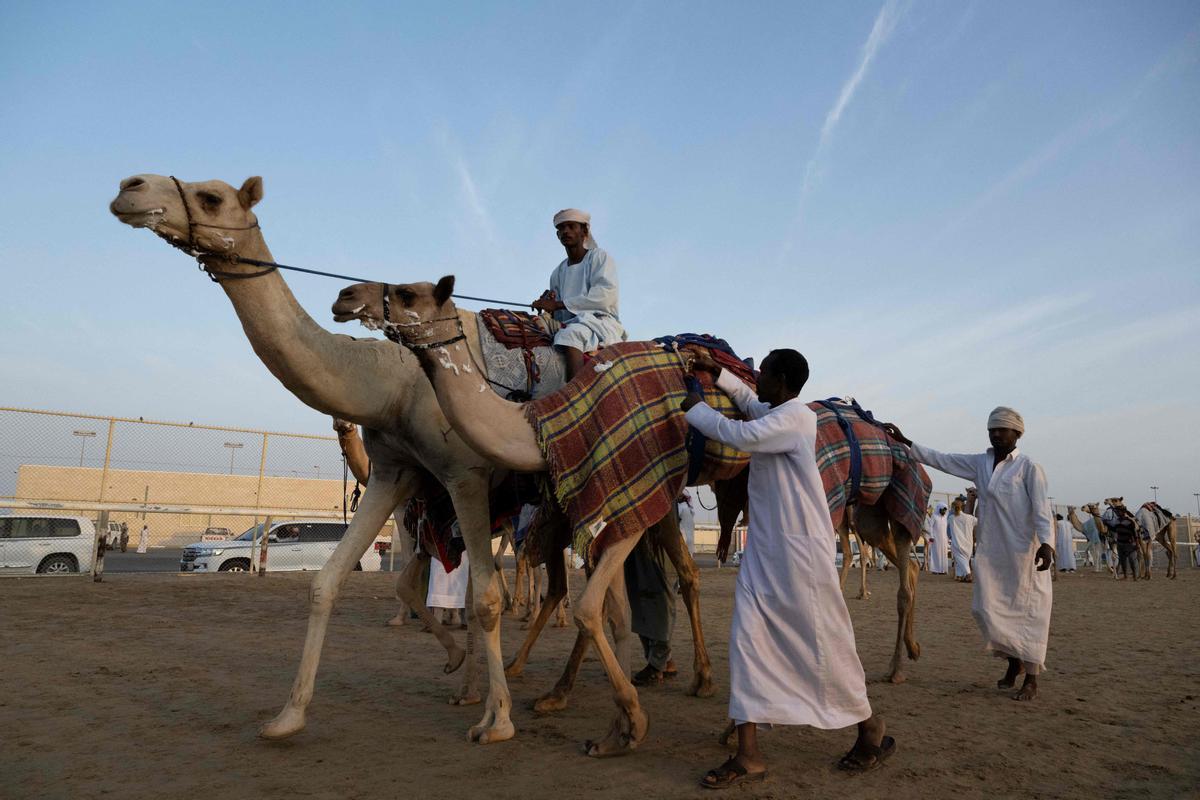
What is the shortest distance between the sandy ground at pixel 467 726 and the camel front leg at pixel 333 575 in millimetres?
152

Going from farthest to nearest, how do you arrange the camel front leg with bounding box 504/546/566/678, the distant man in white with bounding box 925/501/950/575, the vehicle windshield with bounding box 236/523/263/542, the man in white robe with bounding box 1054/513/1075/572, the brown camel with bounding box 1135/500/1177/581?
1. the man in white robe with bounding box 1054/513/1075/572
2. the distant man in white with bounding box 925/501/950/575
3. the brown camel with bounding box 1135/500/1177/581
4. the vehicle windshield with bounding box 236/523/263/542
5. the camel front leg with bounding box 504/546/566/678

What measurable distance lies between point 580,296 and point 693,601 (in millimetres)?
2453

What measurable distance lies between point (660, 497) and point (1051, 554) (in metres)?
3.51

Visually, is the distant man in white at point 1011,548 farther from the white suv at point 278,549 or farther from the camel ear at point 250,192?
the white suv at point 278,549

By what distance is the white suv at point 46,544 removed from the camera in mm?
14188

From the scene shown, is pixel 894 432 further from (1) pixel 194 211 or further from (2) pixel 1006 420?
(1) pixel 194 211

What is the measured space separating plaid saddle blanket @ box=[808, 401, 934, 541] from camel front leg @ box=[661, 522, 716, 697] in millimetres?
1211

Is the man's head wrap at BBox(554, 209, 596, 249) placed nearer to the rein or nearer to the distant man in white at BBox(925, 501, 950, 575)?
the rein

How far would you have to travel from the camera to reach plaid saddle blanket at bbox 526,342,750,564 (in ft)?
14.7

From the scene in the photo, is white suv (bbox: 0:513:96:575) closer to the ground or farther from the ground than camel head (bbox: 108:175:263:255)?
closer to the ground

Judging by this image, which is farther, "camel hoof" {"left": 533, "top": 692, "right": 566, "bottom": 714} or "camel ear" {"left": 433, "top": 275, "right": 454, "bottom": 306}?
"camel hoof" {"left": 533, "top": 692, "right": 566, "bottom": 714}

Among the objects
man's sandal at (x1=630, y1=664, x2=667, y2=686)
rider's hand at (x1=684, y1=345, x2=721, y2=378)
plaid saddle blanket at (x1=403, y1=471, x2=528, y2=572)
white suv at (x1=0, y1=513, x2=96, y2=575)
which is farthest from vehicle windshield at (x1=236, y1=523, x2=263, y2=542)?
rider's hand at (x1=684, y1=345, x2=721, y2=378)

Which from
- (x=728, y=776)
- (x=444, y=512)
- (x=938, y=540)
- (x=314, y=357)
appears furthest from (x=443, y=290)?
(x=938, y=540)

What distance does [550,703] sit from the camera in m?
5.49
